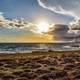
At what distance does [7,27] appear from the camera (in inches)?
825

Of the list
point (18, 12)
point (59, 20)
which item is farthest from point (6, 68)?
point (59, 20)

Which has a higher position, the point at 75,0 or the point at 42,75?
the point at 75,0

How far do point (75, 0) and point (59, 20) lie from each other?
2649mm

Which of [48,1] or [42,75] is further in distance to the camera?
[48,1]

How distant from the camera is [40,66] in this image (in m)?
18.4

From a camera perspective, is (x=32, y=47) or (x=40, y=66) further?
(x=32, y=47)

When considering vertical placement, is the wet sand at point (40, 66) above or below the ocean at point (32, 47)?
below

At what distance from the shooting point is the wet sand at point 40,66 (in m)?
15.3

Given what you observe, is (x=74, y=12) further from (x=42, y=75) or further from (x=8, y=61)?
(x=42, y=75)

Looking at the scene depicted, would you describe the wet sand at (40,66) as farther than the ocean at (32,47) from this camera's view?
No

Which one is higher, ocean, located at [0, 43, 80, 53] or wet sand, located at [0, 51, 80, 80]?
ocean, located at [0, 43, 80, 53]

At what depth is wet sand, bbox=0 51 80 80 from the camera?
15.3 metres

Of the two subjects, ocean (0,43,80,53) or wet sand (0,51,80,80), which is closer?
wet sand (0,51,80,80)

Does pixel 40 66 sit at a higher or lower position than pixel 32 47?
lower
